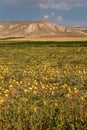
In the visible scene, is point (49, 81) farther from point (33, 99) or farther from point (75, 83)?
point (33, 99)

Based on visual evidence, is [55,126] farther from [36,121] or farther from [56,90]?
[56,90]

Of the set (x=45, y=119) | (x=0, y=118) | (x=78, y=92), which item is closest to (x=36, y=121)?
(x=45, y=119)

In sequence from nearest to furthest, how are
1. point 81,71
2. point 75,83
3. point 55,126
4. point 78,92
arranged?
point 55,126 < point 78,92 < point 75,83 < point 81,71

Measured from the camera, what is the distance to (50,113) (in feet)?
25.9

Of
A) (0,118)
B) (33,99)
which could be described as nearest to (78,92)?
(33,99)

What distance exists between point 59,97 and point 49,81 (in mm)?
3748

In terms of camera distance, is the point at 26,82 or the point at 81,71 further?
the point at 81,71

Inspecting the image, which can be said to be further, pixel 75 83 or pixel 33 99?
pixel 75 83

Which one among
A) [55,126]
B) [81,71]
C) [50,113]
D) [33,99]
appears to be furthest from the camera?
[81,71]

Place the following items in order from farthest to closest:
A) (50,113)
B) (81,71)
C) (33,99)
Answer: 1. (81,71)
2. (33,99)
3. (50,113)

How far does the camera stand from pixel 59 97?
10.5 metres

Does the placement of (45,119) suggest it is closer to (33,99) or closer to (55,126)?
(55,126)

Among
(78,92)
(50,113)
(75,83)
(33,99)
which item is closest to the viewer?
(50,113)

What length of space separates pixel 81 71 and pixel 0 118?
10.2 metres
